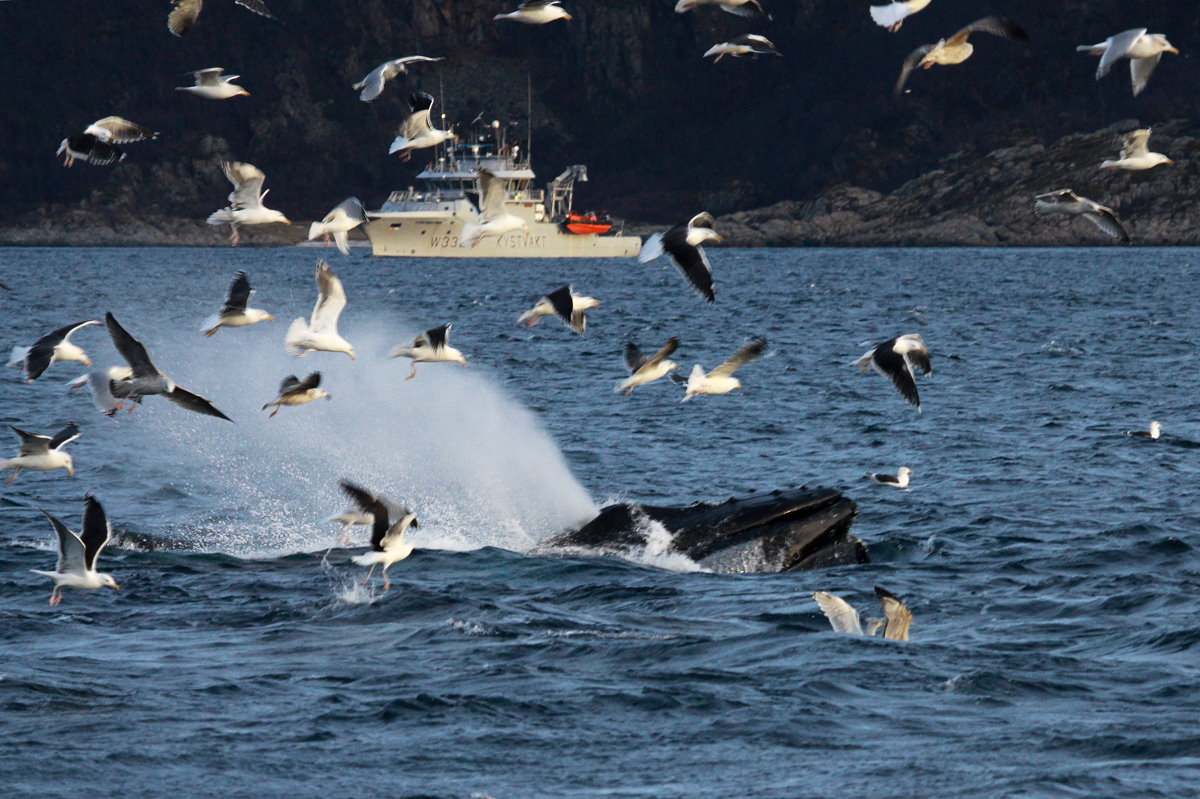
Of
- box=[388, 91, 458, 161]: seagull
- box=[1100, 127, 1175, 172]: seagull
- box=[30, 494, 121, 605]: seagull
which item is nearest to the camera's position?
box=[30, 494, 121, 605]: seagull

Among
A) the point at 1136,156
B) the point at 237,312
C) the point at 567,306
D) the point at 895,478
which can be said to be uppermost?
the point at 1136,156

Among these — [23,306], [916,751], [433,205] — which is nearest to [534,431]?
[916,751]

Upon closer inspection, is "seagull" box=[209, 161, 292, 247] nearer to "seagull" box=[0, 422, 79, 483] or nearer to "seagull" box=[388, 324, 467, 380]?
"seagull" box=[388, 324, 467, 380]

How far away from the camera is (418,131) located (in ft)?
83.9

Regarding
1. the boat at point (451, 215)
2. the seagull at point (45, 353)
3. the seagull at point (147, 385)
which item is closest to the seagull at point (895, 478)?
the seagull at point (147, 385)

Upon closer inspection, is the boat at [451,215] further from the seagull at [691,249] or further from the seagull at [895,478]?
the seagull at [691,249]

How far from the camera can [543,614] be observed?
64.3ft

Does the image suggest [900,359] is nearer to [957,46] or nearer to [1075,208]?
[1075,208]

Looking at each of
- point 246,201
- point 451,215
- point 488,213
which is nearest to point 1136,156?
point 488,213

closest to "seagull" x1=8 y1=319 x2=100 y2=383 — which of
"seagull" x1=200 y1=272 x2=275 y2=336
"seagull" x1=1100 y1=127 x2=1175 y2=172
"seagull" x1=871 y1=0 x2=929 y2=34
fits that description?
"seagull" x1=200 y1=272 x2=275 y2=336

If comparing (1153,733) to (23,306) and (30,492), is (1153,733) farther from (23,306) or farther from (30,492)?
(23,306)

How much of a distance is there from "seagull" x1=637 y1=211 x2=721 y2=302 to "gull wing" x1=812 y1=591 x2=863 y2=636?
3723 mm

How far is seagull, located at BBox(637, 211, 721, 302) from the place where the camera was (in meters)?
19.8

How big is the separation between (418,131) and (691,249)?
6.47 m
